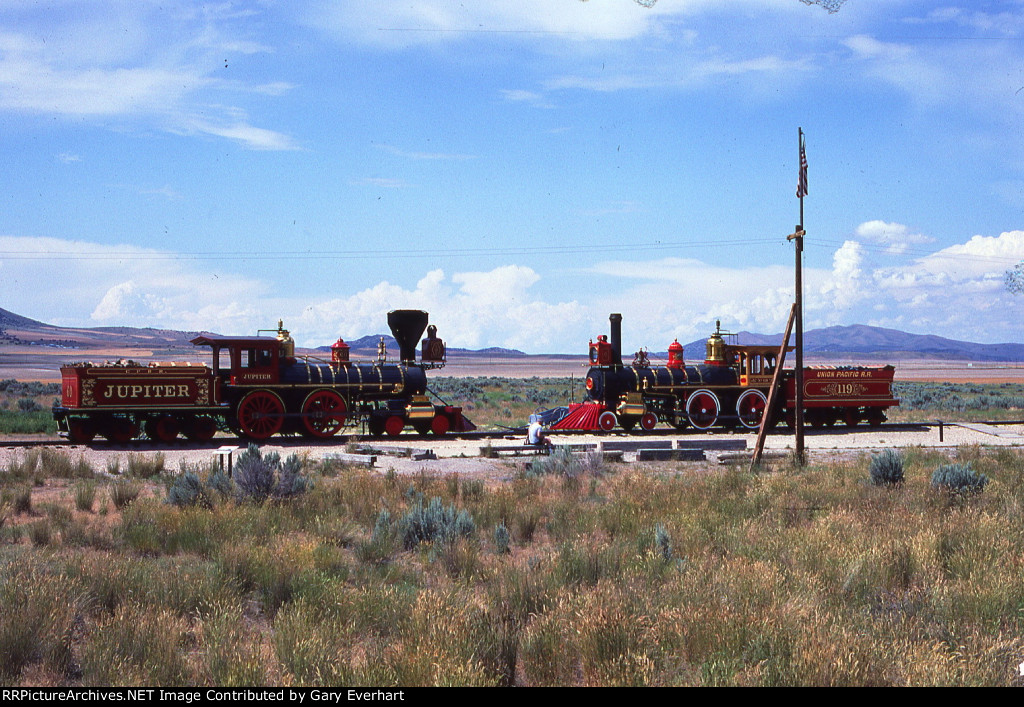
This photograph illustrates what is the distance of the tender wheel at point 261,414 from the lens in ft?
72.4

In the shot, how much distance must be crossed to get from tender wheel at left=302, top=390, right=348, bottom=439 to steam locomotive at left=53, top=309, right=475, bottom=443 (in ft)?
0.09

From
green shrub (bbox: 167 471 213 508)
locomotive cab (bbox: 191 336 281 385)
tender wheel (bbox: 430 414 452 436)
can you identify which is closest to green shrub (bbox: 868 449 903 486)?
green shrub (bbox: 167 471 213 508)

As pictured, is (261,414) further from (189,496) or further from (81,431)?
(189,496)

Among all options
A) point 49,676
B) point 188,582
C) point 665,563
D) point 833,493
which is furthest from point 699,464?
point 49,676

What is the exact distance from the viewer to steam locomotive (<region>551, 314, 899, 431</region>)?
25.5 m

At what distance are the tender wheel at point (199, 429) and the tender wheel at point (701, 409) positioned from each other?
1385cm

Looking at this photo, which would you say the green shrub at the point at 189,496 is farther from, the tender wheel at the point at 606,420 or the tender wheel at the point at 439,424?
the tender wheel at the point at 606,420

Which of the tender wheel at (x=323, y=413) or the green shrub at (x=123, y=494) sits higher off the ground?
the tender wheel at (x=323, y=413)

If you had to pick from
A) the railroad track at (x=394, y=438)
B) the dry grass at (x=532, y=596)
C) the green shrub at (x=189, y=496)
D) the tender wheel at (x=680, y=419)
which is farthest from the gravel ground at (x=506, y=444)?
the dry grass at (x=532, y=596)

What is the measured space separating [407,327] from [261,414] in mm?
4821

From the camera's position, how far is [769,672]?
5.24 m

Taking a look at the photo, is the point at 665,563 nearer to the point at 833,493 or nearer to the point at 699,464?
the point at 833,493

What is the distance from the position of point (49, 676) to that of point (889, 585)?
6743 millimetres

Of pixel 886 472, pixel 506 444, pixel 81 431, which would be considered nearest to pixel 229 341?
pixel 81 431
